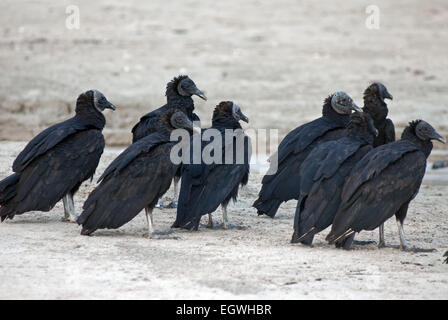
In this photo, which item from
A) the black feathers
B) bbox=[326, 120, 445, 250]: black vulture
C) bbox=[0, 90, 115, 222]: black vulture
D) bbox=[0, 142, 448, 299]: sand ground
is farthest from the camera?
the black feathers

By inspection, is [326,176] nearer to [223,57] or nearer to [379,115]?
[379,115]

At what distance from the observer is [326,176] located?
566 cm

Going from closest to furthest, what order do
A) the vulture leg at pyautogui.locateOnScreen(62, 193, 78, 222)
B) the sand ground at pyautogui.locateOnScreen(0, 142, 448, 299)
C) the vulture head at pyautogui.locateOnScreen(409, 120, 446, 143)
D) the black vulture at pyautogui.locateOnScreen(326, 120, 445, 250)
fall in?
1. the sand ground at pyautogui.locateOnScreen(0, 142, 448, 299)
2. the black vulture at pyautogui.locateOnScreen(326, 120, 445, 250)
3. the vulture head at pyautogui.locateOnScreen(409, 120, 446, 143)
4. the vulture leg at pyautogui.locateOnScreen(62, 193, 78, 222)

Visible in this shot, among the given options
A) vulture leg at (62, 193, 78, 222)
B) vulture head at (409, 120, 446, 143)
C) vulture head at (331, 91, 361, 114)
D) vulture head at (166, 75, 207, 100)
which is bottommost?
vulture leg at (62, 193, 78, 222)

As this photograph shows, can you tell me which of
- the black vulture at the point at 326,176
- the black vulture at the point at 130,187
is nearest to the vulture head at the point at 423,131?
the black vulture at the point at 326,176

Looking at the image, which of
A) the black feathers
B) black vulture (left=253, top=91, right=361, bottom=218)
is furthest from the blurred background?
black vulture (left=253, top=91, right=361, bottom=218)

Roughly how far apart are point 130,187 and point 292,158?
1383 millimetres

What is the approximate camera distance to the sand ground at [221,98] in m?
4.71

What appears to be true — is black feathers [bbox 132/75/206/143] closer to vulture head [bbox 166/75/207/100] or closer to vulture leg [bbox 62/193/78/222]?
vulture head [bbox 166/75/207/100]

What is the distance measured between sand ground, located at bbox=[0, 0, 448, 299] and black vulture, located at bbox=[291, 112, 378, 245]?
0.17 metres

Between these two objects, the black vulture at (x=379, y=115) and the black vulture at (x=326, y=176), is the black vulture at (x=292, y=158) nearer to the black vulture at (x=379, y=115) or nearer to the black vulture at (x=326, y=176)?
the black vulture at (x=379, y=115)

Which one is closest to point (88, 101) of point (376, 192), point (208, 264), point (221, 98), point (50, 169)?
point (50, 169)

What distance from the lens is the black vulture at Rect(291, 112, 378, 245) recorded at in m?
5.60
